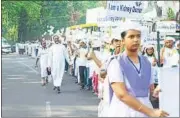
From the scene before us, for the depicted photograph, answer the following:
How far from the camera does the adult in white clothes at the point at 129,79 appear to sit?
4688 mm

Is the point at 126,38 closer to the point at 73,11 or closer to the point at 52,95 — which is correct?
the point at 52,95

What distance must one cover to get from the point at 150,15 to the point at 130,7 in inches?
262

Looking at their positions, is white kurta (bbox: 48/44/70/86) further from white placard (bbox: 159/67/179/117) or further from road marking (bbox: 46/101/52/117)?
white placard (bbox: 159/67/179/117)

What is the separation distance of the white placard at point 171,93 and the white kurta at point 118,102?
0.22 meters

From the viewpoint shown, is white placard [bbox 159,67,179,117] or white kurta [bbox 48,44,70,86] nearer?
white placard [bbox 159,67,179,117]

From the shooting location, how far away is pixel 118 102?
4789mm

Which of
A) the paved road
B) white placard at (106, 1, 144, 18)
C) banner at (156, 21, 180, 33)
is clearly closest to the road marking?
the paved road

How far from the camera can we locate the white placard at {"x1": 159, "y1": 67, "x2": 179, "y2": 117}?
4914 mm

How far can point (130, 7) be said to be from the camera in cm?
1151

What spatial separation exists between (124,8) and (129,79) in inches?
271

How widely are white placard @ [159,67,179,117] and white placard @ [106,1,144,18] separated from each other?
6.24 metres

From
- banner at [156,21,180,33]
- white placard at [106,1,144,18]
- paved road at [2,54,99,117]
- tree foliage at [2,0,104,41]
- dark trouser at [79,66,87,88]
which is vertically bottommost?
paved road at [2,54,99,117]

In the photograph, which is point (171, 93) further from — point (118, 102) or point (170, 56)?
point (170, 56)

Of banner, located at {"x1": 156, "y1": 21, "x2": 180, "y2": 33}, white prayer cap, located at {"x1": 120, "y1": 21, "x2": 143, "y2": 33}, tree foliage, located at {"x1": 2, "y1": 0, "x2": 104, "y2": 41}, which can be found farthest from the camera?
tree foliage, located at {"x1": 2, "y1": 0, "x2": 104, "y2": 41}
